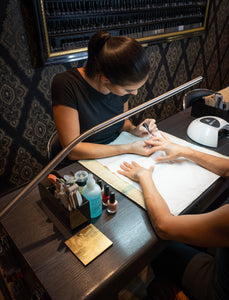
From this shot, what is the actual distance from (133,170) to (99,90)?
605 millimetres

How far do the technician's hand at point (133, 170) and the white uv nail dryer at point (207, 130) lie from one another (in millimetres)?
489

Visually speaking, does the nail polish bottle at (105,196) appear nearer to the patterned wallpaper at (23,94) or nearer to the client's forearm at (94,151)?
the client's forearm at (94,151)

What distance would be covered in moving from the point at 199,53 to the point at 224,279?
3878 millimetres

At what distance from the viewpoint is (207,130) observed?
1.36 m

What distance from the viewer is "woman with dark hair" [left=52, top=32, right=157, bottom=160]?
1.09m

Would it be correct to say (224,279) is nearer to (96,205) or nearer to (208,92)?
(96,205)

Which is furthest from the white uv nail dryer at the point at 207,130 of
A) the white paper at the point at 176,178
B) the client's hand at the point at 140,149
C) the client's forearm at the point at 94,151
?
the client's forearm at the point at 94,151

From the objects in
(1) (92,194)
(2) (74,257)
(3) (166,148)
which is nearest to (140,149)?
Answer: (3) (166,148)

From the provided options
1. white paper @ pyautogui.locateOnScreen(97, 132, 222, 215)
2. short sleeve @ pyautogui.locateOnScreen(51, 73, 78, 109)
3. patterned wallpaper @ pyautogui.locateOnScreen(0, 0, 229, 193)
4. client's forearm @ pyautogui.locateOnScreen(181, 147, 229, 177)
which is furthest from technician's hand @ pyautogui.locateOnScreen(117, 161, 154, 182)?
patterned wallpaper @ pyautogui.locateOnScreen(0, 0, 229, 193)

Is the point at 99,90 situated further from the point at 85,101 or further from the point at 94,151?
the point at 94,151

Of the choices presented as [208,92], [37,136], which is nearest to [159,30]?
[208,92]

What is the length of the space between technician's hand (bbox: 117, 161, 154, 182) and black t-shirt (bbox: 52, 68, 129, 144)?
38 cm

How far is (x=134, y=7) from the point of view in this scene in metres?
2.39

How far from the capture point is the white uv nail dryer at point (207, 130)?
1354 mm
